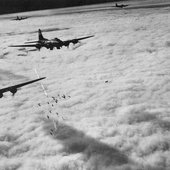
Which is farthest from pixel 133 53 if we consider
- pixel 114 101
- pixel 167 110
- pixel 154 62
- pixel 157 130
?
pixel 157 130

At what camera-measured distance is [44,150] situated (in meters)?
8.95

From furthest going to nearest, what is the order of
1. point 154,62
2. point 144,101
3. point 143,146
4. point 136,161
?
point 154,62
point 144,101
point 143,146
point 136,161

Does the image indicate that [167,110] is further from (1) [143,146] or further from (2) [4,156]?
(2) [4,156]

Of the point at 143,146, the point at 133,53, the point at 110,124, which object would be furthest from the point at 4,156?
the point at 133,53

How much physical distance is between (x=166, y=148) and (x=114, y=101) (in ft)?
15.5

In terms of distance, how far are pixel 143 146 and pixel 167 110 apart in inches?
120

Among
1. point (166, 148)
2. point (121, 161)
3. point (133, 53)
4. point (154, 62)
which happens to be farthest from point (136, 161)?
point (133, 53)

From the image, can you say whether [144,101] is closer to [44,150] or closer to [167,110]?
[167,110]

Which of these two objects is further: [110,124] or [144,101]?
[144,101]

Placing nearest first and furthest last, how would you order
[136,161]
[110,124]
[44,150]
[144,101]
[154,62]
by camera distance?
[136,161]
[44,150]
[110,124]
[144,101]
[154,62]

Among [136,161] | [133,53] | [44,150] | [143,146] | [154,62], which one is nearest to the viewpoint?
[136,161]

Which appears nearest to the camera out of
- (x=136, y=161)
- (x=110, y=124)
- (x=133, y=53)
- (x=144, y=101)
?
(x=136, y=161)

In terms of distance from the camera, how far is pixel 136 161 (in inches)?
301

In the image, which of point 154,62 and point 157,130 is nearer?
point 157,130
